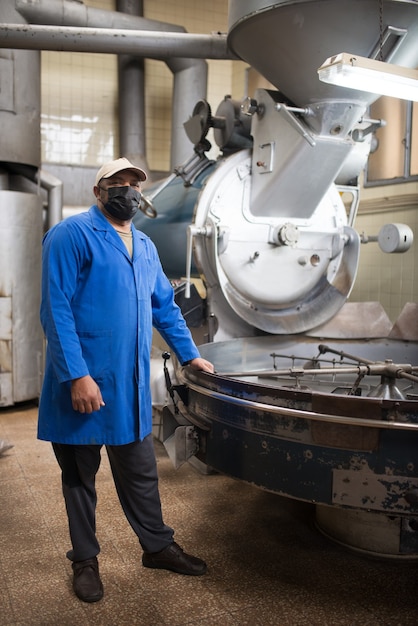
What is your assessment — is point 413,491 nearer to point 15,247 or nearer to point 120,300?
point 120,300

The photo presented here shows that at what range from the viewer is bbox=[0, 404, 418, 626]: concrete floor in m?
1.89

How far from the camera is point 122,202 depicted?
205cm

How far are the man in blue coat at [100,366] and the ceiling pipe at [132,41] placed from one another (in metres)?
2.14

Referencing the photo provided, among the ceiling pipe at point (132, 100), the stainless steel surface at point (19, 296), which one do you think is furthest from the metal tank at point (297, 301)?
the ceiling pipe at point (132, 100)

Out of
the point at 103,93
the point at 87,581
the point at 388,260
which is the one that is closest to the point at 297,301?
the point at 388,260

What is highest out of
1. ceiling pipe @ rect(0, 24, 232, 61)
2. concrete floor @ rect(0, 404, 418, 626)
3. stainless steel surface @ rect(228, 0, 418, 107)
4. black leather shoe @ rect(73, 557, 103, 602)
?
ceiling pipe @ rect(0, 24, 232, 61)

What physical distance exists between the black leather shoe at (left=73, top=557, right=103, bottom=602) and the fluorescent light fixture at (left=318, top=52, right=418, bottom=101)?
1812 mm

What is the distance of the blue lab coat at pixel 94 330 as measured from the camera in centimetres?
192

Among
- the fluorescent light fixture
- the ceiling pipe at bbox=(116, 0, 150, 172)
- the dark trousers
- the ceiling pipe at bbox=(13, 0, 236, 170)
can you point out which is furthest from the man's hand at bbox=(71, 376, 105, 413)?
the ceiling pipe at bbox=(116, 0, 150, 172)

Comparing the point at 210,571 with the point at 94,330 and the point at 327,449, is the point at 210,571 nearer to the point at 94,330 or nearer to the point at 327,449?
the point at 327,449

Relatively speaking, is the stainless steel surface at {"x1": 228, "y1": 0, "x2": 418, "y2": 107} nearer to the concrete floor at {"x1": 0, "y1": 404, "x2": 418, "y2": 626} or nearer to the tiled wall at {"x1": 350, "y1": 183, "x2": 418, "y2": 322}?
the tiled wall at {"x1": 350, "y1": 183, "x2": 418, "y2": 322}

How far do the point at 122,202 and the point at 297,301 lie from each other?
1.75 metres

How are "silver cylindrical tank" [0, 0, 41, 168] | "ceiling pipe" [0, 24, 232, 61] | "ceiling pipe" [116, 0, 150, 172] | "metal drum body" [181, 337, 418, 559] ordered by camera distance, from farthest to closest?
"ceiling pipe" [116, 0, 150, 172] < "silver cylindrical tank" [0, 0, 41, 168] < "ceiling pipe" [0, 24, 232, 61] < "metal drum body" [181, 337, 418, 559]

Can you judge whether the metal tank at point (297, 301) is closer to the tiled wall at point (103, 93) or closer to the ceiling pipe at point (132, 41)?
the ceiling pipe at point (132, 41)
